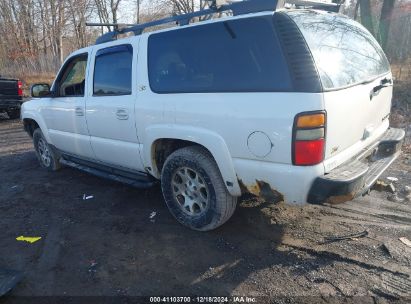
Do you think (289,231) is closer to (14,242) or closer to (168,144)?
(168,144)

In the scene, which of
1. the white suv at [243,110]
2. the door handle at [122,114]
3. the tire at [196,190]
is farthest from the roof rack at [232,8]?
the tire at [196,190]

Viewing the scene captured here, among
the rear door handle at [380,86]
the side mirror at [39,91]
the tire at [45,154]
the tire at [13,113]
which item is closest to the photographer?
the rear door handle at [380,86]

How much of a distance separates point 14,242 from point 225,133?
2552 mm

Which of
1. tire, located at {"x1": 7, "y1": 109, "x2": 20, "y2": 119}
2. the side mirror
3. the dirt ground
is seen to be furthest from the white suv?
tire, located at {"x1": 7, "y1": 109, "x2": 20, "y2": 119}

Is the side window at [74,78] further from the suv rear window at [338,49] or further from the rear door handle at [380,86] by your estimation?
the rear door handle at [380,86]

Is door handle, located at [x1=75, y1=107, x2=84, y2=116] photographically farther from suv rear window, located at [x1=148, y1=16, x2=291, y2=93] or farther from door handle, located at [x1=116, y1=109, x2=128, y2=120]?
suv rear window, located at [x1=148, y1=16, x2=291, y2=93]

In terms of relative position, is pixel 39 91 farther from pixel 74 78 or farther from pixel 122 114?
pixel 122 114

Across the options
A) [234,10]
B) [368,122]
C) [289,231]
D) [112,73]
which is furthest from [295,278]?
[112,73]

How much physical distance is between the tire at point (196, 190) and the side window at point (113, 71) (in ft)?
3.47

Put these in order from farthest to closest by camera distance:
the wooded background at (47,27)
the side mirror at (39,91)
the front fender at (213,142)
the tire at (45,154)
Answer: the wooded background at (47,27)
the tire at (45,154)
the side mirror at (39,91)
the front fender at (213,142)

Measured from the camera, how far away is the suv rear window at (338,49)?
2.78 meters

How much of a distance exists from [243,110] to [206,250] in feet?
4.56

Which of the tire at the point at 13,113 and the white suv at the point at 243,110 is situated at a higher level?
the white suv at the point at 243,110

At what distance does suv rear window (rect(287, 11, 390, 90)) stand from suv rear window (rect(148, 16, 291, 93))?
29cm
